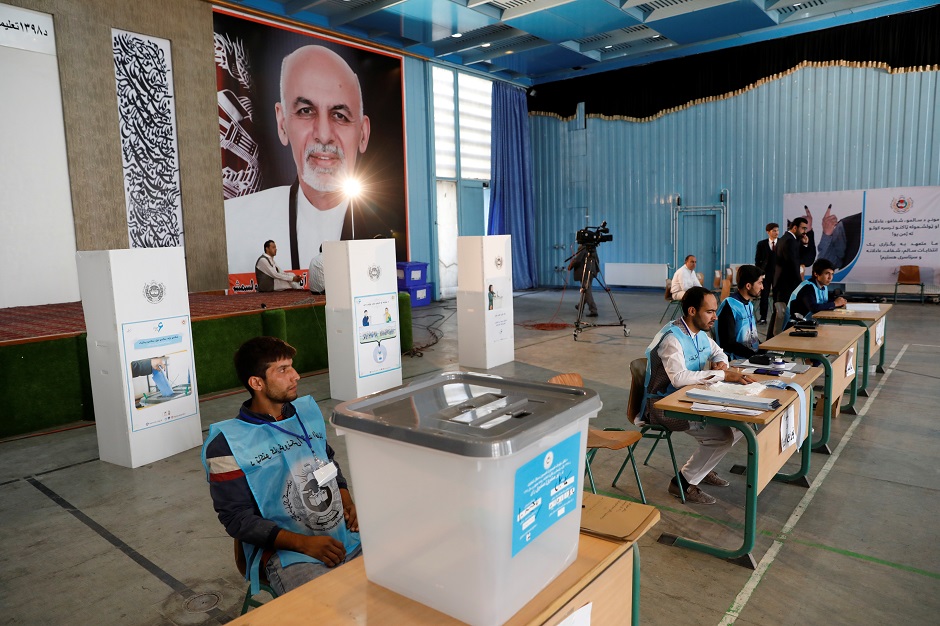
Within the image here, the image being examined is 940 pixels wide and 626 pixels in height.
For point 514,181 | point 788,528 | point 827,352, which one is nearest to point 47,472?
point 788,528

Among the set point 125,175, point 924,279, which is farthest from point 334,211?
point 924,279

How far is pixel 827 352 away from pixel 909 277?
833cm

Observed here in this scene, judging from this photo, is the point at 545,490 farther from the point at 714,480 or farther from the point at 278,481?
the point at 714,480

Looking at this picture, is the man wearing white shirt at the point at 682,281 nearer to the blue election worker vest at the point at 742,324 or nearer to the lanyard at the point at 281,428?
the blue election worker vest at the point at 742,324

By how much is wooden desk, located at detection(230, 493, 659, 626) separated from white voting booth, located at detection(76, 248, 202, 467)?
342 cm

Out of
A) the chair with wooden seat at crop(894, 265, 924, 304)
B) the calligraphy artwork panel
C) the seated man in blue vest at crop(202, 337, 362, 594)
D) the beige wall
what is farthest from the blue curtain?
the seated man in blue vest at crop(202, 337, 362, 594)

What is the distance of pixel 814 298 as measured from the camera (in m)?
5.71

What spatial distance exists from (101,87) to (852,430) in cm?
885

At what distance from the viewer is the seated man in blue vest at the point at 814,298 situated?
5.69 metres

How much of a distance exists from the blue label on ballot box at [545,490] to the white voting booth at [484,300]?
5434 millimetres

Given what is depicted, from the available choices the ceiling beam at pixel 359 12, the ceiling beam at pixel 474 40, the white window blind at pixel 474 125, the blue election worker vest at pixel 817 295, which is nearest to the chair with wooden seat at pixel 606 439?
the blue election worker vest at pixel 817 295

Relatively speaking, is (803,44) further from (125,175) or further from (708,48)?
(125,175)

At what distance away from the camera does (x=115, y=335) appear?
4031 mm

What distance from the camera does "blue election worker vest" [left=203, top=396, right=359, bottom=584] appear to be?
185 centimetres
